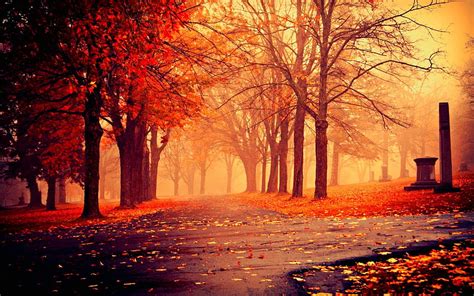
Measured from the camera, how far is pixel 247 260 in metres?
5.64

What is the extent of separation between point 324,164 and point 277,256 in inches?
464

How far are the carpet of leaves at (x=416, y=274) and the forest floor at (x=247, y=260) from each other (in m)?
0.01

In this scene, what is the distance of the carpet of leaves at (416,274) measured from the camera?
3787 mm

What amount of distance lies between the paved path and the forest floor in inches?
0.7

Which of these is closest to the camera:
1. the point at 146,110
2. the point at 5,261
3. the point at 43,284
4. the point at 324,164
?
the point at 43,284

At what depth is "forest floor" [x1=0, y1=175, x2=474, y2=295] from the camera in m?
4.29

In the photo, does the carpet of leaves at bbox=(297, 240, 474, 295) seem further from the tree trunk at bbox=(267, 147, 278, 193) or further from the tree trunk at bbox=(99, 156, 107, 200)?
the tree trunk at bbox=(99, 156, 107, 200)

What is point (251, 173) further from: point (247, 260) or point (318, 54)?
point (247, 260)

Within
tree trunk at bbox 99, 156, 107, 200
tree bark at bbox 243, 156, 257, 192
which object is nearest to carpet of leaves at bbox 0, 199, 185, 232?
tree bark at bbox 243, 156, 257, 192

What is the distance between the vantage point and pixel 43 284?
4766 millimetres

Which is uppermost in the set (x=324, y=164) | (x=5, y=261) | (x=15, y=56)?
(x=15, y=56)

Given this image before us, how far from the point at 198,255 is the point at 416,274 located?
3.61 m

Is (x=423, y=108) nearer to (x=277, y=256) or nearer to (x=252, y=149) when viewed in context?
(x=252, y=149)

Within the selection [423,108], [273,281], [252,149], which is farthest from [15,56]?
[423,108]
